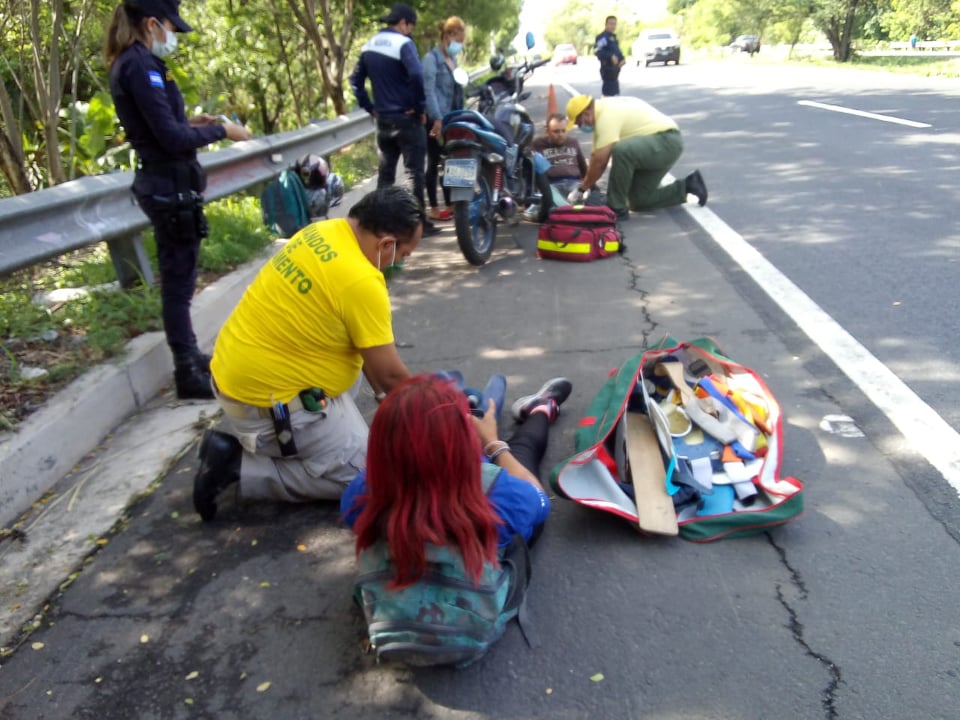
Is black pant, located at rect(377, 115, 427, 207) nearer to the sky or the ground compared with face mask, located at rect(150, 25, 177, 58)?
nearer to the ground

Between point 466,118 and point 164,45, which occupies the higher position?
point 164,45

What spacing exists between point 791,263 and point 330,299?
13.0 feet

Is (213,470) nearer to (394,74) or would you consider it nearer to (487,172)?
(487,172)

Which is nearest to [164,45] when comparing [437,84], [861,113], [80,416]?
[80,416]

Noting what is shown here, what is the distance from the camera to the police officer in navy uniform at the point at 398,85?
712 centimetres

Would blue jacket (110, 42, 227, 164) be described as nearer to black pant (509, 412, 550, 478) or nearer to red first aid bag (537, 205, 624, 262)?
black pant (509, 412, 550, 478)

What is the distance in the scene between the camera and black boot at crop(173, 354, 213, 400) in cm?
420

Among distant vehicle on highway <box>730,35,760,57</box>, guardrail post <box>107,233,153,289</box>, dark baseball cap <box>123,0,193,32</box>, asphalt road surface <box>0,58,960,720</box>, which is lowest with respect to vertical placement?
distant vehicle on highway <box>730,35,760,57</box>

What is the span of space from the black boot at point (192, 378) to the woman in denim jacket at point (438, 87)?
3.52 m

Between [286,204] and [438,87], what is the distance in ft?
8.79

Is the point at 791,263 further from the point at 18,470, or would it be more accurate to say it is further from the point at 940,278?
the point at 18,470

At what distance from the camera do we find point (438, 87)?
25.4 ft

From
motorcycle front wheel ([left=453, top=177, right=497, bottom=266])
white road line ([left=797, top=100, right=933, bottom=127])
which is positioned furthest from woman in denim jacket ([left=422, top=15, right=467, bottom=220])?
white road line ([left=797, top=100, right=933, bottom=127])

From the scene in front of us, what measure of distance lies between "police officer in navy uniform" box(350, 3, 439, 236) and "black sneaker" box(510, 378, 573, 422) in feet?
12.0
